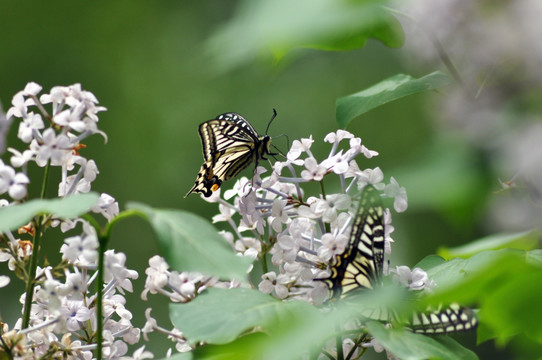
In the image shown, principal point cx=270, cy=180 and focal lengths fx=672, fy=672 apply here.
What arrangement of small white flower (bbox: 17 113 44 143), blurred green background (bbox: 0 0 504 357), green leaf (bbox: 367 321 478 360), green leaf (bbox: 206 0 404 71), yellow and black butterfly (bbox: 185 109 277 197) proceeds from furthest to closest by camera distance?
blurred green background (bbox: 0 0 504 357)
yellow and black butterfly (bbox: 185 109 277 197)
small white flower (bbox: 17 113 44 143)
green leaf (bbox: 367 321 478 360)
green leaf (bbox: 206 0 404 71)

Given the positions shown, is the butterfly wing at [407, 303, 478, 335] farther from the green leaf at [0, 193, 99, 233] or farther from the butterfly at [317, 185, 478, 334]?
the green leaf at [0, 193, 99, 233]

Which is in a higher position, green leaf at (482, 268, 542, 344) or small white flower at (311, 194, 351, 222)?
small white flower at (311, 194, 351, 222)

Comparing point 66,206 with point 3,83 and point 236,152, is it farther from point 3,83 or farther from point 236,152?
point 3,83

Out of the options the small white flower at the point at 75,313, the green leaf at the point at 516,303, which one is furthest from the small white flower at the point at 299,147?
the green leaf at the point at 516,303

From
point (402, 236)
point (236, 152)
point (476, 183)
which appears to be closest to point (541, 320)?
point (476, 183)

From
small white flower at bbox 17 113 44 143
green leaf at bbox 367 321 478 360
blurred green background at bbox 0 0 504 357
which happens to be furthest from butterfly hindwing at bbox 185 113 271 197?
blurred green background at bbox 0 0 504 357

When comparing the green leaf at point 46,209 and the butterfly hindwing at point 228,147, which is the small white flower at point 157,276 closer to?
the green leaf at point 46,209

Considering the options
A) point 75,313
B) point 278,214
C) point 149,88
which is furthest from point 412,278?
point 149,88
